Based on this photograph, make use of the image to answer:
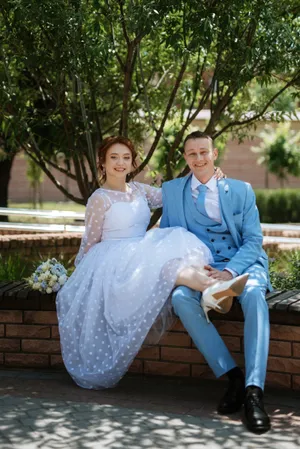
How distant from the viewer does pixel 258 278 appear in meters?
5.09

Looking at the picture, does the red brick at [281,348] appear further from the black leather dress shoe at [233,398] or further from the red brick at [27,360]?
the red brick at [27,360]

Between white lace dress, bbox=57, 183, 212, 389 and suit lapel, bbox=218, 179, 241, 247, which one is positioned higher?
suit lapel, bbox=218, 179, 241, 247

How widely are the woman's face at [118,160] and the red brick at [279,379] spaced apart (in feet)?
5.34

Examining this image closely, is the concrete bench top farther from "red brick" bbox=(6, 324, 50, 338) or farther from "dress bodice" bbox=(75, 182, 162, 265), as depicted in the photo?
"dress bodice" bbox=(75, 182, 162, 265)

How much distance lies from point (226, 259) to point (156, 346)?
722 mm

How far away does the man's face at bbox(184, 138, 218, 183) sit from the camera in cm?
548

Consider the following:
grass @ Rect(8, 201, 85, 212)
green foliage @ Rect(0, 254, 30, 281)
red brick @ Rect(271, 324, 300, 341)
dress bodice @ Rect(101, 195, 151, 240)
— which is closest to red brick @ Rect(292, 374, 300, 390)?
red brick @ Rect(271, 324, 300, 341)

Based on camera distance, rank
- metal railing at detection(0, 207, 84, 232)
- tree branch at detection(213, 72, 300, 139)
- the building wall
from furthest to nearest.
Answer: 1. the building wall
2. metal railing at detection(0, 207, 84, 232)
3. tree branch at detection(213, 72, 300, 139)

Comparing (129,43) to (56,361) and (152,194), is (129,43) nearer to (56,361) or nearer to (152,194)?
(152,194)

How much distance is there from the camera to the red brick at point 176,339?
5.38 meters

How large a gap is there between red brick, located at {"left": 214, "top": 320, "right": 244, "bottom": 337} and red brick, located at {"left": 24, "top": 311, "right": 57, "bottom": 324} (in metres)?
1.12

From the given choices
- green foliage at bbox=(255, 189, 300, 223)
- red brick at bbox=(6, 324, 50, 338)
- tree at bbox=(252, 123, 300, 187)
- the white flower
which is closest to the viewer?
the white flower

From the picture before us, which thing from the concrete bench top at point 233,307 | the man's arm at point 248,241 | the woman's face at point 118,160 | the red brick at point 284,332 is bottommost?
the red brick at point 284,332

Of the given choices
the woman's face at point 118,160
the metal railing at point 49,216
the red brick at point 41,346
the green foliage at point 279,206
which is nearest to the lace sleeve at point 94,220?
the woman's face at point 118,160
